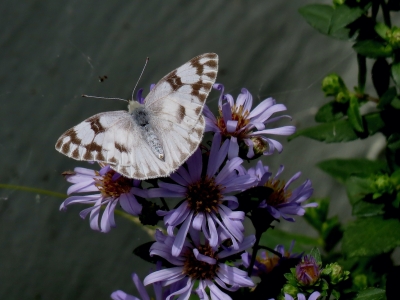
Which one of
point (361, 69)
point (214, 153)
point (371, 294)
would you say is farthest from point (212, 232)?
point (361, 69)

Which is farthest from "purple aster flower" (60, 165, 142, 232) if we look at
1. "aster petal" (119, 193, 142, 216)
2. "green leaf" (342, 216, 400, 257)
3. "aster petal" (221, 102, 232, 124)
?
"green leaf" (342, 216, 400, 257)

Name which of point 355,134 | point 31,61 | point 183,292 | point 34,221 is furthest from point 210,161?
point 34,221

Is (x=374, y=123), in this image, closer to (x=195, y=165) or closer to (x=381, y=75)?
(x=381, y=75)

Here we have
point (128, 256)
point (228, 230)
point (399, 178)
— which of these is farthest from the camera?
point (128, 256)

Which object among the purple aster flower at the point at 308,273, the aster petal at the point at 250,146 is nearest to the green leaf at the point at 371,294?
the purple aster flower at the point at 308,273

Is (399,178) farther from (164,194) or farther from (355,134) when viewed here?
(164,194)
